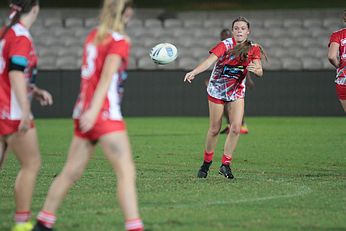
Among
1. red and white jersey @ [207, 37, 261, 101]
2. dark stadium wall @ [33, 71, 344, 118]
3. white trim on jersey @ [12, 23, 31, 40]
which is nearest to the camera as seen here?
white trim on jersey @ [12, 23, 31, 40]

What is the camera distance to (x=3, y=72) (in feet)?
23.6

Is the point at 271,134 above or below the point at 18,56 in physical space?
below

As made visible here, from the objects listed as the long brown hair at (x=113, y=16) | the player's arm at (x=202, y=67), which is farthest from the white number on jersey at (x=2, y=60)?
the player's arm at (x=202, y=67)

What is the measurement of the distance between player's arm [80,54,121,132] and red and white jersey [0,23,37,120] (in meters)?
0.98

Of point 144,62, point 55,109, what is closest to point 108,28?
point 55,109

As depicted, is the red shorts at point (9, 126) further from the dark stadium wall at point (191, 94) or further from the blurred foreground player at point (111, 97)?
the dark stadium wall at point (191, 94)

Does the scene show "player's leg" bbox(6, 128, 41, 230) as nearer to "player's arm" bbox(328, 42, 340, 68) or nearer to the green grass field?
the green grass field

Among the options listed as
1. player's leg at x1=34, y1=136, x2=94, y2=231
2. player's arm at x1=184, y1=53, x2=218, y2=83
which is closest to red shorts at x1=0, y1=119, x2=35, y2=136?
player's leg at x1=34, y1=136, x2=94, y2=231

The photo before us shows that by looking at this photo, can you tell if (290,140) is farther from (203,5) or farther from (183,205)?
(203,5)

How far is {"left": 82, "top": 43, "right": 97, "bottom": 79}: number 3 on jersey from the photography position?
655 centimetres

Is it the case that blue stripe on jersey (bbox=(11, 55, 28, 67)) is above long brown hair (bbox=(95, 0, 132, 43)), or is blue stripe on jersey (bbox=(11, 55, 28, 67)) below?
below

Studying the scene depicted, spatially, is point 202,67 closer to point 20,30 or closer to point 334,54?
point 334,54

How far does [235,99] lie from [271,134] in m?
8.66

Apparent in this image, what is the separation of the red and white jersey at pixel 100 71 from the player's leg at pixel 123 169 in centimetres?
17
